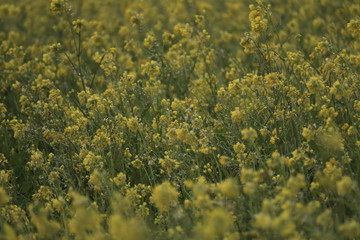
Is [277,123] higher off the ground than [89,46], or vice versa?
[89,46]

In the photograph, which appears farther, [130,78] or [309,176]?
[130,78]

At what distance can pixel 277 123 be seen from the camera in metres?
4.12

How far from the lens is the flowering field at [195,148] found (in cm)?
288

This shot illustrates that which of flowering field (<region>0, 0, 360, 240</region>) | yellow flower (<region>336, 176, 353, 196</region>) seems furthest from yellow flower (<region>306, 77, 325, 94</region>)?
yellow flower (<region>336, 176, 353, 196</region>)

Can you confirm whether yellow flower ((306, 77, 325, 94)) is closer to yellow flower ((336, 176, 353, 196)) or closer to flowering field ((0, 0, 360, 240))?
flowering field ((0, 0, 360, 240))

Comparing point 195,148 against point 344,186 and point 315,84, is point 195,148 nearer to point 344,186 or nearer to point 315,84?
point 315,84

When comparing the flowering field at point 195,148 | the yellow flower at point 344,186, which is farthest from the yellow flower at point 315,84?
the yellow flower at point 344,186

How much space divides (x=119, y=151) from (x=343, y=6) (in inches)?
162

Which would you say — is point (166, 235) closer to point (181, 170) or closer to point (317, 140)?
point (181, 170)

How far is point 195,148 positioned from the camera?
3.68m

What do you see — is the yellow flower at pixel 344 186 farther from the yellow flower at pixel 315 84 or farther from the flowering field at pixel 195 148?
the yellow flower at pixel 315 84

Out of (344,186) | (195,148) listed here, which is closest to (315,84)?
(344,186)

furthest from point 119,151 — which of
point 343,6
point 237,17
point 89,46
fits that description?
point 237,17

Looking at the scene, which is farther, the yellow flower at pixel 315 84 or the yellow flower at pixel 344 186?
the yellow flower at pixel 315 84
